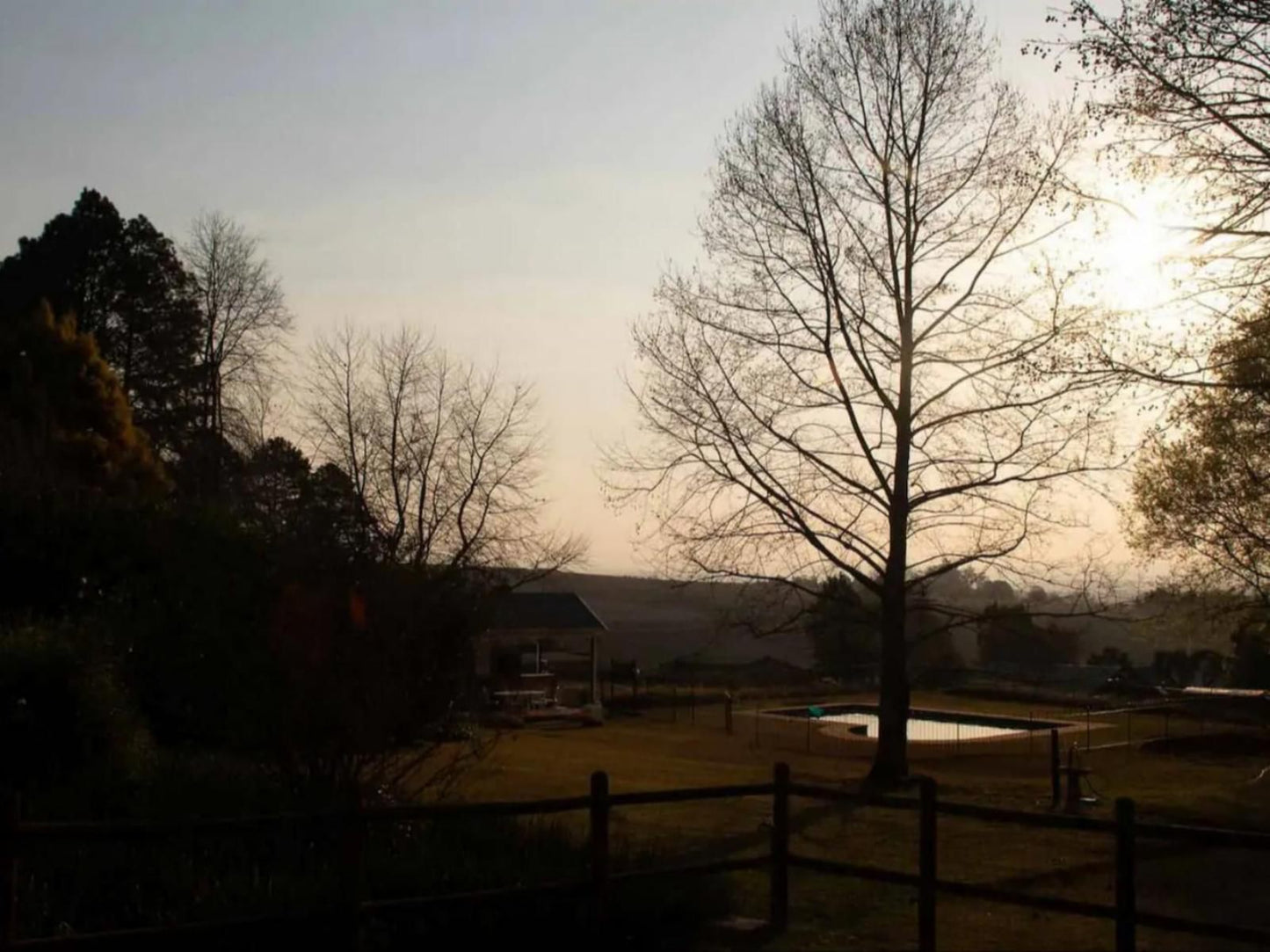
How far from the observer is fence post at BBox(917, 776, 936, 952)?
9820mm

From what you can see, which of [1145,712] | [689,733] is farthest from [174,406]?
[1145,712]

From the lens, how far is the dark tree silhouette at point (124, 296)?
45250 millimetres

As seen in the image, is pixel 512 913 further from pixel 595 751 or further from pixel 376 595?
pixel 595 751

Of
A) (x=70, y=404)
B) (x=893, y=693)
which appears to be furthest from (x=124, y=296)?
(x=893, y=693)

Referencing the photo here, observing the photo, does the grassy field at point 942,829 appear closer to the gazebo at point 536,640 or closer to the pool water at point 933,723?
the pool water at point 933,723

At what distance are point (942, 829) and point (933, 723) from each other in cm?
2526

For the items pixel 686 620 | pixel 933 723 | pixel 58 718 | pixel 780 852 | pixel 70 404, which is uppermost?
pixel 70 404

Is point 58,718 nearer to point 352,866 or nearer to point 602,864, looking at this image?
point 352,866

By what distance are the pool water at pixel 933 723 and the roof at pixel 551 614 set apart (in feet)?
A: 26.0

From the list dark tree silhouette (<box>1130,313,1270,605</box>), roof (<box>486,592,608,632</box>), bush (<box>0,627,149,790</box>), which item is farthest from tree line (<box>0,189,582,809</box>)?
roof (<box>486,592,608,632</box>)

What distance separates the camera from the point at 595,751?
29156 mm

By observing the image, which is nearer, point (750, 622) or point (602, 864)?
point (602, 864)

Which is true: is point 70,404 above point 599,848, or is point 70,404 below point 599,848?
above

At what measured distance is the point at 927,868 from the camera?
9.87 m
